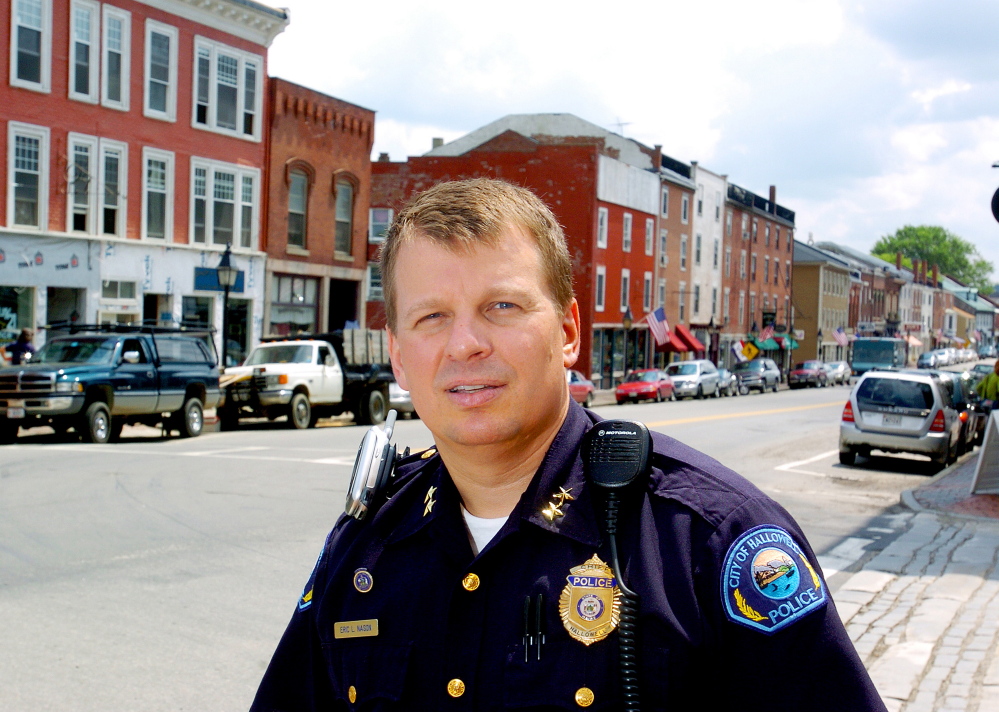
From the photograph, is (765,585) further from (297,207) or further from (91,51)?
(297,207)

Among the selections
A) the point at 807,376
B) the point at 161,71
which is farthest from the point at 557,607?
the point at 807,376

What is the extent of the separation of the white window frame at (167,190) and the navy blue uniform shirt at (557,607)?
27.9 meters

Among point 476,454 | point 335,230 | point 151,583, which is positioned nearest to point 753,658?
point 476,454

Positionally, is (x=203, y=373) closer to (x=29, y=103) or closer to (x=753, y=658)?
(x=29, y=103)

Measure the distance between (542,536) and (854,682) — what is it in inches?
24.1

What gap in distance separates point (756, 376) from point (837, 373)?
16.4 m

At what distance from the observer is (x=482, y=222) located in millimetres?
2170

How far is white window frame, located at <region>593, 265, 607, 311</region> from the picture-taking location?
5086 cm

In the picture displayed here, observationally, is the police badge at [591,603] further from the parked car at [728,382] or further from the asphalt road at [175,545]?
the parked car at [728,382]

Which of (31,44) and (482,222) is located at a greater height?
(31,44)

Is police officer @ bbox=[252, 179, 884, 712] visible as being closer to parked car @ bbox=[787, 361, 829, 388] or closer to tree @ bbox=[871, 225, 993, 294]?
parked car @ bbox=[787, 361, 829, 388]

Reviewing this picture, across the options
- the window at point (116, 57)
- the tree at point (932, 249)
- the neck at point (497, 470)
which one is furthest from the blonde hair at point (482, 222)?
the tree at point (932, 249)

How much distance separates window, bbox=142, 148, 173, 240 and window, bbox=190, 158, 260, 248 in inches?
33.4

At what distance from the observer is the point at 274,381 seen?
74.1ft
